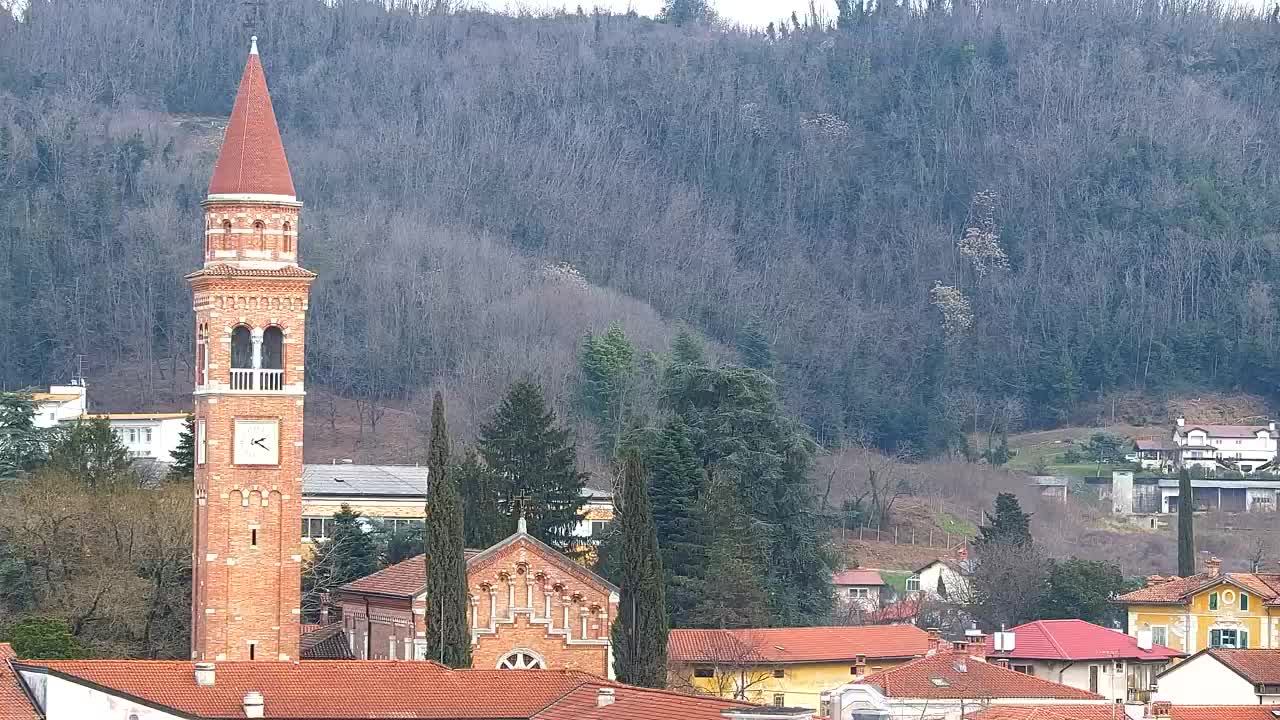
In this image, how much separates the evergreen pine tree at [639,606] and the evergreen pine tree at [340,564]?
16.0 m

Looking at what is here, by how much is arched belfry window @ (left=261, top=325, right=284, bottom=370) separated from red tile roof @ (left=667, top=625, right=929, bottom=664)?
1141 cm

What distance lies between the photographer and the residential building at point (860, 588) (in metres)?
91.9

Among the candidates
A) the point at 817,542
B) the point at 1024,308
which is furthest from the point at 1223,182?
the point at 817,542

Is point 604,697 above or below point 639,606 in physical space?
below

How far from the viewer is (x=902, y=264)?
167m

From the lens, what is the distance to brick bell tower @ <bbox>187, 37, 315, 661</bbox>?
59031 millimetres

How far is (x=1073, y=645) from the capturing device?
2653 inches

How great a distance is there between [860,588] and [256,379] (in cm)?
3755

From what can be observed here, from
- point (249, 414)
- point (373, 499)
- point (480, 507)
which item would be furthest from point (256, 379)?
point (373, 499)

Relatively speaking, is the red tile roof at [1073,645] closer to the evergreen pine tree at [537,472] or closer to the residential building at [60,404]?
the evergreen pine tree at [537,472]

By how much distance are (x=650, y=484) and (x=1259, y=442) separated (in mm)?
66655

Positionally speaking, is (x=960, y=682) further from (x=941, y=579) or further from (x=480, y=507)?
(x=941, y=579)

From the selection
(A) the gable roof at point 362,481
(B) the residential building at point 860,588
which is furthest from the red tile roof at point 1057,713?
(A) the gable roof at point 362,481

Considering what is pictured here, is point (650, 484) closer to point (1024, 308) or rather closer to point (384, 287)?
point (384, 287)
